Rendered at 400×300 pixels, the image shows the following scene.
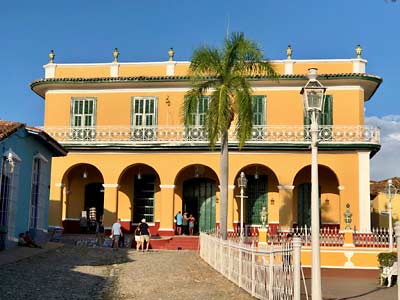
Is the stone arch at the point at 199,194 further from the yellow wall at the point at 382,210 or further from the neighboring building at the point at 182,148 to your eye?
the yellow wall at the point at 382,210

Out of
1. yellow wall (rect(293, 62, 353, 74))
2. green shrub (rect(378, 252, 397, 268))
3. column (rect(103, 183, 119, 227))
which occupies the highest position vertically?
yellow wall (rect(293, 62, 353, 74))

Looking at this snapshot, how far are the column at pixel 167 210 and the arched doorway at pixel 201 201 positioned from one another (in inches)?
67.8

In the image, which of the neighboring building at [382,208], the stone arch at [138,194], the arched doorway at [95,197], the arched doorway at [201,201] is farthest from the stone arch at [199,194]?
the neighboring building at [382,208]

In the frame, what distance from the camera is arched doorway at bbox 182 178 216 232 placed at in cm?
2745

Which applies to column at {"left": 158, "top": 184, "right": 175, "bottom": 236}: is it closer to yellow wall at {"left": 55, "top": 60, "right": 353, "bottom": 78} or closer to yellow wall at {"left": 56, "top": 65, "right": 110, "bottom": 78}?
yellow wall at {"left": 55, "top": 60, "right": 353, "bottom": 78}

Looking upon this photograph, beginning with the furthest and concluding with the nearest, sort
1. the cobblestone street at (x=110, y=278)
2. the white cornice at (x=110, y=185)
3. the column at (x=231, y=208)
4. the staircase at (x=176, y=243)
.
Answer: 1. the white cornice at (x=110, y=185)
2. the column at (x=231, y=208)
3. the staircase at (x=176, y=243)
4. the cobblestone street at (x=110, y=278)

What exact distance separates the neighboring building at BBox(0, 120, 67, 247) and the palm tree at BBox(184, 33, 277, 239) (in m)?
5.05

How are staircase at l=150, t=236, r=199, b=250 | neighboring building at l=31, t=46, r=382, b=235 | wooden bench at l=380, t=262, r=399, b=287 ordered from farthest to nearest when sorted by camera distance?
neighboring building at l=31, t=46, r=382, b=235 → staircase at l=150, t=236, r=199, b=250 → wooden bench at l=380, t=262, r=399, b=287

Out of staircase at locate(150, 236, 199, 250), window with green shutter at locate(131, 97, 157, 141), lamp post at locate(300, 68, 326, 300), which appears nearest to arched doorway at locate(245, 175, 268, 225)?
staircase at locate(150, 236, 199, 250)

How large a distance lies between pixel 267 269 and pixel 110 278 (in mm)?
4438

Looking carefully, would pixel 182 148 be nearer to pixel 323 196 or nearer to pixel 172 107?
pixel 172 107

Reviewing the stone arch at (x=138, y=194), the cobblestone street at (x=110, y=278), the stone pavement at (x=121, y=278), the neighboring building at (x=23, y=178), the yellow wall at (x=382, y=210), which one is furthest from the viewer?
the yellow wall at (x=382, y=210)

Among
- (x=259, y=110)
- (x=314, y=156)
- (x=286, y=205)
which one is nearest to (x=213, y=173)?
(x=259, y=110)

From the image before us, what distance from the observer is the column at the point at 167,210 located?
25.9m
